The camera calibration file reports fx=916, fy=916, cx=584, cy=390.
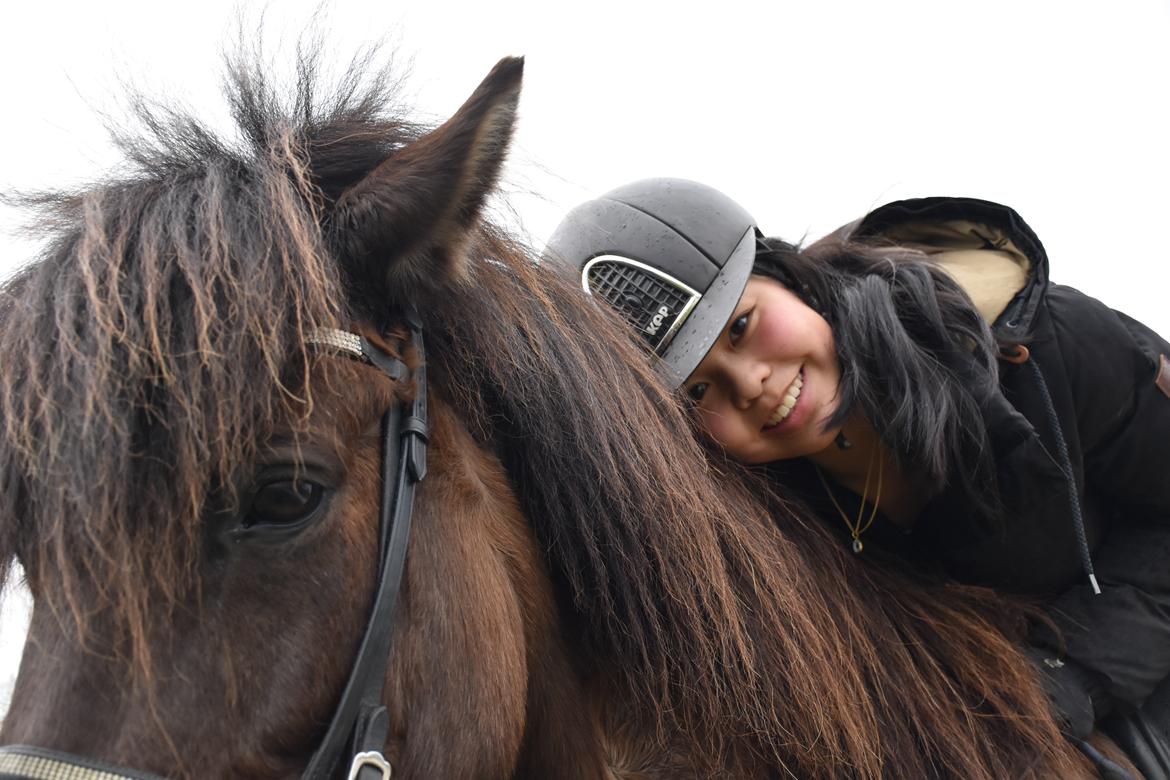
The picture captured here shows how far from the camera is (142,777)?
1049 mm

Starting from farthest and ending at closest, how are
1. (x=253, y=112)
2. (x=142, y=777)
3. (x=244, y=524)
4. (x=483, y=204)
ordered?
(x=253, y=112) → (x=483, y=204) → (x=244, y=524) → (x=142, y=777)

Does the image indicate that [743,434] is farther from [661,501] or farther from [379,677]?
[379,677]

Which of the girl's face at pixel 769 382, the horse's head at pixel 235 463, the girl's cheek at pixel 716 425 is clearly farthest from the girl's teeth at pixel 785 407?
the horse's head at pixel 235 463

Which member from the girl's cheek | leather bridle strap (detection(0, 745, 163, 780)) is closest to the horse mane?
the girl's cheek

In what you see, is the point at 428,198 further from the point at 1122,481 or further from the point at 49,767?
the point at 1122,481

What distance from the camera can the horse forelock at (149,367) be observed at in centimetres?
107

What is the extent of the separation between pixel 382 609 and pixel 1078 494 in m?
1.55

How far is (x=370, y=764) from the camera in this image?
119 centimetres

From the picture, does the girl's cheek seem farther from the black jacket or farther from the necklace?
the black jacket

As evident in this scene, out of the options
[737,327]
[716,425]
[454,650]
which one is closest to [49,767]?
[454,650]

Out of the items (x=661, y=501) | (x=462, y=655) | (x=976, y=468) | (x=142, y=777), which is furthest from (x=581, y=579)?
(x=976, y=468)

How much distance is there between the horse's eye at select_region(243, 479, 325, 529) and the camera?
1.16 meters

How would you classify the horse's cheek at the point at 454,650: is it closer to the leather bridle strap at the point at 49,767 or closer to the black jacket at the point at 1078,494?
the leather bridle strap at the point at 49,767

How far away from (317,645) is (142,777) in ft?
0.78
